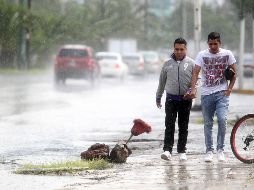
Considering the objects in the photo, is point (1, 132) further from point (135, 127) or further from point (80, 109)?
point (80, 109)

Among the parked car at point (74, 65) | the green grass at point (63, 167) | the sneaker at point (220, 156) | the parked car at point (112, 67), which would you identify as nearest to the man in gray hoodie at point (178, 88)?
the sneaker at point (220, 156)

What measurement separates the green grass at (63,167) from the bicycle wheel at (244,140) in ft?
5.78

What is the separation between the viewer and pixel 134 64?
6309 cm

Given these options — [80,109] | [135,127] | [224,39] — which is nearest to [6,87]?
[80,109]

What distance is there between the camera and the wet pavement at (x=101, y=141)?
10.5 m

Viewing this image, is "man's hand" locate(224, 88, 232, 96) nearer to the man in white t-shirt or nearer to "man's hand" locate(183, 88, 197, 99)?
the man in white t-shirt

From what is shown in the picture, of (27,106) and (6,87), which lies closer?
(27,106)

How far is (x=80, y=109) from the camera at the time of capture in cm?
2556

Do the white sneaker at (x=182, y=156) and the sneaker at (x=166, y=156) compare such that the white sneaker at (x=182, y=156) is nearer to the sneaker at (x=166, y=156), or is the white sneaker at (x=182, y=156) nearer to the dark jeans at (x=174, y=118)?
the dark jeans at (x=174, y=118)

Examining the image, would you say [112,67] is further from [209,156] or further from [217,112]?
[209,156]

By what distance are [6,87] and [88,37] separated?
124 ft

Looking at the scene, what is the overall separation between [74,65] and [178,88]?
1197 inches

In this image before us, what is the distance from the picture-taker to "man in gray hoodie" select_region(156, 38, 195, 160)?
12.8 m

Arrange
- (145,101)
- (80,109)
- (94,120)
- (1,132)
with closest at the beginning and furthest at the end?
(1,132) → (94,120) → (80,109) → (145,101)
